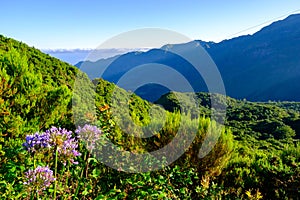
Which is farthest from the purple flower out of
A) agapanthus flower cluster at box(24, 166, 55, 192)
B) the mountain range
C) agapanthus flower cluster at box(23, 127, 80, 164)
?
the mountain range

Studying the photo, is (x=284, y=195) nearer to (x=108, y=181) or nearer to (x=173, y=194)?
(x=173, y=194)

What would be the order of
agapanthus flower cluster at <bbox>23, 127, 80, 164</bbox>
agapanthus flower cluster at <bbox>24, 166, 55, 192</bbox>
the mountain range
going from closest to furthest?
agapanthus flower cluster at <bbox>24, 166, 55, 192</bbox> → agapanthus flower cluster at <bbox>23, 127, 80, 164</bbox> → the mountain range

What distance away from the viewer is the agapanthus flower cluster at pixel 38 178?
1.83 metres

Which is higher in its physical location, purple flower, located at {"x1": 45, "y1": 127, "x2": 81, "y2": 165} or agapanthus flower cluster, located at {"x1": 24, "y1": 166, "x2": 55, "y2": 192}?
purple flower, located at {"x1": 45, "y1": 127, "x2": 81, "y2": 165}

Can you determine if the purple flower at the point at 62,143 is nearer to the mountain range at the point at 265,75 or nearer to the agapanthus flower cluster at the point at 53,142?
the agapanthus flower cluster at the point at 53,142

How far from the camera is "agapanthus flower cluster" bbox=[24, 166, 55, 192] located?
183 centimetres

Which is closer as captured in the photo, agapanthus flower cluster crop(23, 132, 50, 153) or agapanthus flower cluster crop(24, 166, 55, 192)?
agapanthus flower cluster crop(24, 166, 55, 192)

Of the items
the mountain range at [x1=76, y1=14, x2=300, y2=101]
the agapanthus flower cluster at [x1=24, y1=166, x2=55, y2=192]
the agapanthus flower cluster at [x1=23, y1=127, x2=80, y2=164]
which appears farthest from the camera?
the mountain range at [x1=76, y1=14, x2=300, y2=101]

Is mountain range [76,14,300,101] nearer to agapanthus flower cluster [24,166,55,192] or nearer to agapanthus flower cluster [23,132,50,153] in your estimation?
agapanthus flower cluster [23,132,50,153]

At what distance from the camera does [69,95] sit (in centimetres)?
530

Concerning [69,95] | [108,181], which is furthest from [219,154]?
[69,95]

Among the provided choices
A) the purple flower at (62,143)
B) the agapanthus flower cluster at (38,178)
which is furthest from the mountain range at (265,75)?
the agapanthus flower cluster at (38,178)

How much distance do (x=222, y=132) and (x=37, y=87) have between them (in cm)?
315

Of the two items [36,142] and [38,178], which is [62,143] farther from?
[38,178]
